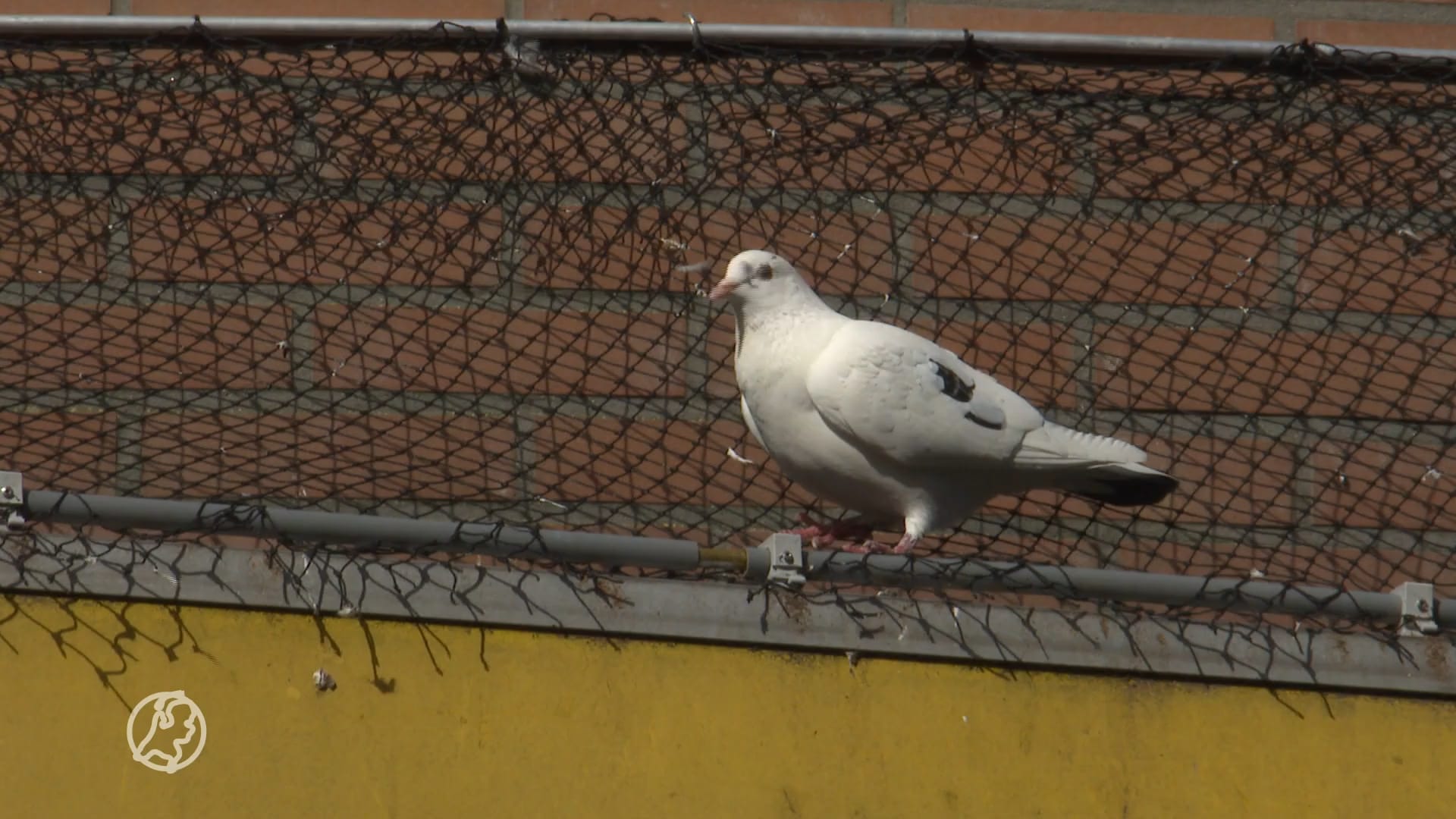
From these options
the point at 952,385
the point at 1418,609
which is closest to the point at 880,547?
the point at 952,385

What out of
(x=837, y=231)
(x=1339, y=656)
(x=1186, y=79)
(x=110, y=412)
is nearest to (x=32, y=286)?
(x=110, y=412)

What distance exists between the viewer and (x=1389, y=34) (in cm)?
218

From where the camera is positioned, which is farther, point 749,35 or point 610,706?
Result: point 749,35

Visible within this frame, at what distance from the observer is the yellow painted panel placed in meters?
1.52

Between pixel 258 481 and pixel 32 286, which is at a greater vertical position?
pixel 32 286

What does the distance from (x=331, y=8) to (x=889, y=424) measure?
2.52 feet

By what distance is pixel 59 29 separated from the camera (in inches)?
72.3

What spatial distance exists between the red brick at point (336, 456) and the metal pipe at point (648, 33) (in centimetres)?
37

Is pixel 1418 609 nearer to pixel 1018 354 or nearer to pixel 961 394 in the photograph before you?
pixel 961 394

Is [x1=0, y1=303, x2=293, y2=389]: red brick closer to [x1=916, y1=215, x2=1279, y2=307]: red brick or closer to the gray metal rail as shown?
the gray metal rail

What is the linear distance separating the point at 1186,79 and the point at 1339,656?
0.61 m

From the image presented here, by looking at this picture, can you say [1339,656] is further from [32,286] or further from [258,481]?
[32,286]

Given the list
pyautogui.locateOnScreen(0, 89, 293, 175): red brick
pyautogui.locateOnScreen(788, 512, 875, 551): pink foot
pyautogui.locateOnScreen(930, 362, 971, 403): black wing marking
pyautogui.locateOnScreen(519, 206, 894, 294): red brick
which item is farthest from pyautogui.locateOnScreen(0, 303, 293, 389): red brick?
pyautogui.locateOnScreen(930, 362, 971, 403): black wing marking
